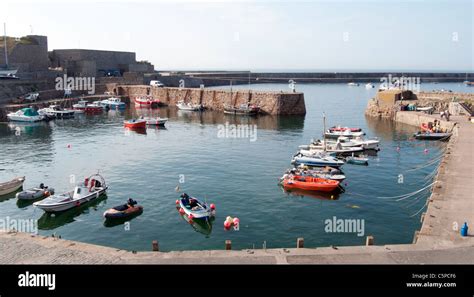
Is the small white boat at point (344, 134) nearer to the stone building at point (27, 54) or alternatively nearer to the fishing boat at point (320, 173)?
the fishing boat at point (320, 173)

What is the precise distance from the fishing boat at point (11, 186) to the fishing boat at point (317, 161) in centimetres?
2488

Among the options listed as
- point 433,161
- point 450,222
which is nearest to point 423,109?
point 433,161

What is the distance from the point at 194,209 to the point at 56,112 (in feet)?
203

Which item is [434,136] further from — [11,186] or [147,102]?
[147,102]

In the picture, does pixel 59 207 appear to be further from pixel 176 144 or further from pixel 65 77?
pixel 65 77

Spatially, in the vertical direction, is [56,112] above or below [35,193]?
above

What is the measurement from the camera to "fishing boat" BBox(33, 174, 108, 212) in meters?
28.8

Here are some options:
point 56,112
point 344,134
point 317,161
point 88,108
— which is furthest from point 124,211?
point 88,108

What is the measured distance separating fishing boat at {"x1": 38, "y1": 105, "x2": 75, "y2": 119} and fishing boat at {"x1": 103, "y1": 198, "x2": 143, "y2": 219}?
5704 centimetres

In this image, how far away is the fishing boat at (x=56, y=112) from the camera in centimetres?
7819

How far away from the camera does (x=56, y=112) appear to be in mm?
79375

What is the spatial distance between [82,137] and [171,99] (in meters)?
44.8

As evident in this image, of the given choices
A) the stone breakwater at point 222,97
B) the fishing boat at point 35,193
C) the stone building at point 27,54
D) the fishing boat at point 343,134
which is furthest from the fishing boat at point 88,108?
the fishing boat at point 35,193

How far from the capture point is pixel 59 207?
95.0ft
